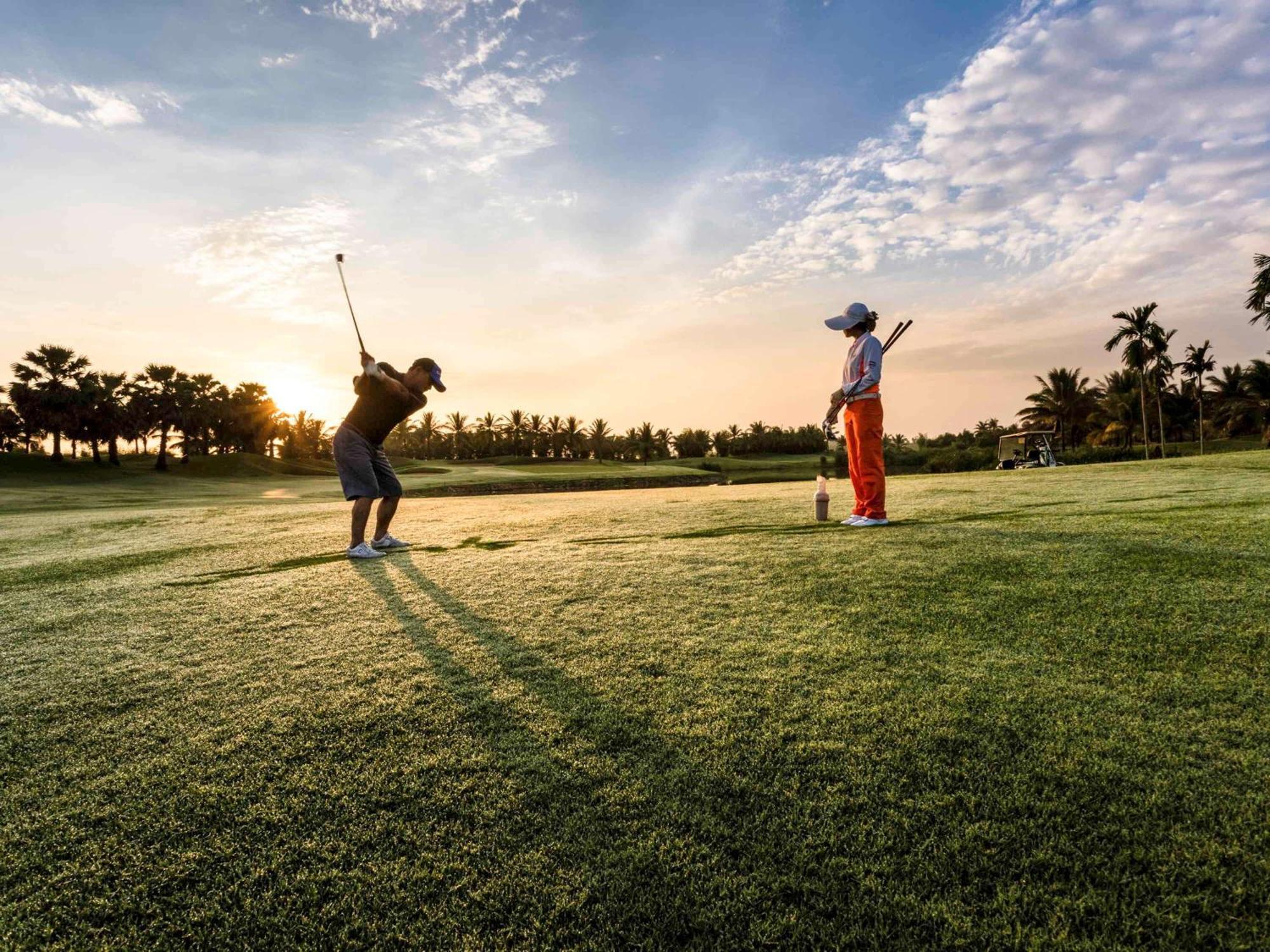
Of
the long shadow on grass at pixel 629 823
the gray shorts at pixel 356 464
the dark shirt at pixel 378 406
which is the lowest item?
the long shadow on grass at pixel 629 823

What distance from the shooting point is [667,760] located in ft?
7.53

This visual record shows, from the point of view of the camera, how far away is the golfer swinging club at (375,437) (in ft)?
22.6

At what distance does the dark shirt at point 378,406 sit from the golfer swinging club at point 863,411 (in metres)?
5.14

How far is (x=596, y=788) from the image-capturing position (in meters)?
A: 2.14

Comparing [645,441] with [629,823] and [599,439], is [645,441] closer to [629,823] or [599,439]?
[599,439]

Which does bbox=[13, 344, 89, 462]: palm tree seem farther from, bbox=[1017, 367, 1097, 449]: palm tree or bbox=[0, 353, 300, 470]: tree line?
bbox=[1017, 367, 1097, 449]: palm tree

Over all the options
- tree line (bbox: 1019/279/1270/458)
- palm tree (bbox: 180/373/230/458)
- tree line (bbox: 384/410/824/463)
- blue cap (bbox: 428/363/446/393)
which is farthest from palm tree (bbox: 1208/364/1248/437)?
palm tree (bbox: 180/373/230/458)

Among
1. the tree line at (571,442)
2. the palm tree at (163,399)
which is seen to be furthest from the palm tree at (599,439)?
the palm tree at (163,399)

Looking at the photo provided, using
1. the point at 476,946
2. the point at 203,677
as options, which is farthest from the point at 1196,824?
the point at 203,677

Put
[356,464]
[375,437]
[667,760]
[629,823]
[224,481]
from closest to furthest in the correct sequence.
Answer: [629,823] < [667,760] < [356,464] < [375,437] < [224,481]

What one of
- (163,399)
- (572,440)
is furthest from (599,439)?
(163,399)

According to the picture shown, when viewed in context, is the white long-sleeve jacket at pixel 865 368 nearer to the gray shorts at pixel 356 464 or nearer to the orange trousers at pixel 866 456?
the orange trousers at pixel 866 456

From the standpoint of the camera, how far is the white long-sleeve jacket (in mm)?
7348

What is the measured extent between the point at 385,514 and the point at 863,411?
232 inches
